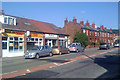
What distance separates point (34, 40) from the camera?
87.1 ft

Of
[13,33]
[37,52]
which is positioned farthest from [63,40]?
[37,52]

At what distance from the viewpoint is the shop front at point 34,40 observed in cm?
2530

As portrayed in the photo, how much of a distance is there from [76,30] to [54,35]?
15.4 meters

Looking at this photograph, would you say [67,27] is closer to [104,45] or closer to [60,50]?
[104,45]

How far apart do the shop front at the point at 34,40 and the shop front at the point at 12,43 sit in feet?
5.36

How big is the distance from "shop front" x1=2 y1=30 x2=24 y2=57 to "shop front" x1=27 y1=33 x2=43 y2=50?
1.63 meters

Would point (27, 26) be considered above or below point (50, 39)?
above

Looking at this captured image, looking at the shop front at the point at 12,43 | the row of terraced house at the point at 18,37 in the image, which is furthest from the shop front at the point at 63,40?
the shop front at the point at 12,43

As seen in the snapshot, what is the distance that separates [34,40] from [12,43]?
→ 5.29 metres

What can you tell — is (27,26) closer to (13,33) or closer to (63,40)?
(13,33)

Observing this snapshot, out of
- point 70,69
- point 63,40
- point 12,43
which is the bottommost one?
point 70,69

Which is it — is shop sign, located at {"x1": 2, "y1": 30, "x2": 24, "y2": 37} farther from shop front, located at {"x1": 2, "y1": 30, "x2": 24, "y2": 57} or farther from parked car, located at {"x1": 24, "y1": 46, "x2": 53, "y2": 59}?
parked car, located at {"x1": 24, "y1": 46, "x2": 53, "y2": 59}

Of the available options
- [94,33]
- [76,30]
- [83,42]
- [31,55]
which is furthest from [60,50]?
[94,33]

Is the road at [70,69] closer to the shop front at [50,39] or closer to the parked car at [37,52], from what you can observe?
the parked car at [37,52]
